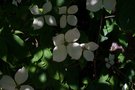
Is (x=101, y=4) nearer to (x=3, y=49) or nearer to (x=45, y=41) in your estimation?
(x=45, y=41)

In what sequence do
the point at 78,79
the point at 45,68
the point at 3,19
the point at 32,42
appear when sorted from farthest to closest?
the point at 78,79 → the point at 32,42 → the point at 45,68 → the point at 3,19

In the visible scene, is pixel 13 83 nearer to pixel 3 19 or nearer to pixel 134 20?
pixel 3 19

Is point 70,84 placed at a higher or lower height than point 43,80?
lower

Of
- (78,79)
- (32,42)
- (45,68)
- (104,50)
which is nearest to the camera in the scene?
(45,68)

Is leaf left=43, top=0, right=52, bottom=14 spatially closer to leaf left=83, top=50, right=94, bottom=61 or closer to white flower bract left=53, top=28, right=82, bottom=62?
white flower bract left=53, top=28, right=82, bottom=62

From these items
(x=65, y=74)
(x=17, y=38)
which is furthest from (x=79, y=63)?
(x=17, y=38)

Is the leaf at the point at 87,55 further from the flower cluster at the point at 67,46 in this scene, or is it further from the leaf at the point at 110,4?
the leaf at the point at 110,4

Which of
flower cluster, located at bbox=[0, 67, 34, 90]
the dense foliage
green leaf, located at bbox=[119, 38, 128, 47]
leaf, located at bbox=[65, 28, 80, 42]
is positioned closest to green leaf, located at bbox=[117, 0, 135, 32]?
the dense foliage
